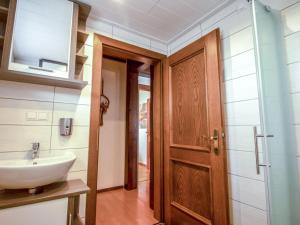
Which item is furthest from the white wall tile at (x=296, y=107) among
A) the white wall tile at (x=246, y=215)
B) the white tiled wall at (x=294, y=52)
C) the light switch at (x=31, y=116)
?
the light switch at (x=31, y=116)

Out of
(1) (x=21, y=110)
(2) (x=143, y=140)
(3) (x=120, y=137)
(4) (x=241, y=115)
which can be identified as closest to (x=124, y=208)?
(3) (x=120, y=137)

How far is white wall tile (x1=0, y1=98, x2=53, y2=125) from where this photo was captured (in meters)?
1.19

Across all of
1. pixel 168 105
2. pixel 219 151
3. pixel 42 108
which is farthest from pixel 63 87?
pixel 219 151

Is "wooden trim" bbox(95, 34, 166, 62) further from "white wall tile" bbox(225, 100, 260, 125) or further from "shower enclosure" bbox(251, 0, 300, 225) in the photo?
"shower enclosure" bbox(251, 0, 300, 225)

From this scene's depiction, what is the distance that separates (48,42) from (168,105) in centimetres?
126

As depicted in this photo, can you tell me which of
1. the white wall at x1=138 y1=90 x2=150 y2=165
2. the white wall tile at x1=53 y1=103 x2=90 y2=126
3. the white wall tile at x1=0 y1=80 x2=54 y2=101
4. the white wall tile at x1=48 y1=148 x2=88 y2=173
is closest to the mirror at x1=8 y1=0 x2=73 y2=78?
the white wall tile at x1=0 y1=80 x2=54 y2=101

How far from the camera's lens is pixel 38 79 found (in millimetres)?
1213

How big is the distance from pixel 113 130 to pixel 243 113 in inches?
87.1

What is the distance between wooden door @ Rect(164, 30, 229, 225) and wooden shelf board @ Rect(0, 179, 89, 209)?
3.13 ft

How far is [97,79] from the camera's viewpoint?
1569mm

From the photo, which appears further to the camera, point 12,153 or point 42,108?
point 42,108

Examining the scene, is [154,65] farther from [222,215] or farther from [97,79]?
[222,215]

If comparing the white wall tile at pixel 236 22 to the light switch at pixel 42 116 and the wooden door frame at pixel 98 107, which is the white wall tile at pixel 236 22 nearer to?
the wooden door frame at pixel 98 107

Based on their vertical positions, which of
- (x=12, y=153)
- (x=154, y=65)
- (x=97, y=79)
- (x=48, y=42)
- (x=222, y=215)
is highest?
(x=154, y=65)
